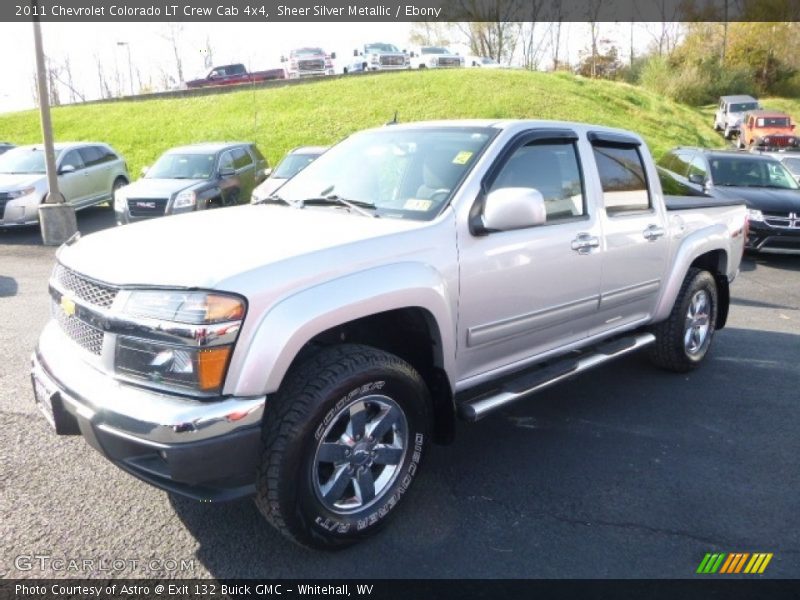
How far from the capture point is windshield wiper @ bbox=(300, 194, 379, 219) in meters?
3.48

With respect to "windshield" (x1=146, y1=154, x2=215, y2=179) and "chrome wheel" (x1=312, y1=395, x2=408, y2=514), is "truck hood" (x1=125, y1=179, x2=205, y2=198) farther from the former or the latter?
"chrome wheel" (x1=312, y1=395, x2=408, y2=514)

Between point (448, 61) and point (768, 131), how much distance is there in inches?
681

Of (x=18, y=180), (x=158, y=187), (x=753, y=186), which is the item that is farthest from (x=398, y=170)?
(x=18, y=180)

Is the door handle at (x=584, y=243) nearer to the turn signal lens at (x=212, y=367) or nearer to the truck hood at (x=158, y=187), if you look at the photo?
the turn signal lens at (x=212, y=367)

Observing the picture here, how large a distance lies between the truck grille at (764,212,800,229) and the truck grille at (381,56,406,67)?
27402mm

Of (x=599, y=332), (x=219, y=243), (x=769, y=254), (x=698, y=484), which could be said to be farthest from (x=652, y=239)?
(x=769, y=254)

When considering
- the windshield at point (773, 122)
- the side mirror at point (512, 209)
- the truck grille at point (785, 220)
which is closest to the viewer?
the side mirror at point (512, 209)

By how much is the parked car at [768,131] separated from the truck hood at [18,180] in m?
25.5

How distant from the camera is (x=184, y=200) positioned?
11484 millimetres

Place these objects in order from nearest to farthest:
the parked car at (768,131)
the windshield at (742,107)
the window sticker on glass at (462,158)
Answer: the window sticker on glass at (462,158), the parked car at (768,131), the windshield at (742,107)

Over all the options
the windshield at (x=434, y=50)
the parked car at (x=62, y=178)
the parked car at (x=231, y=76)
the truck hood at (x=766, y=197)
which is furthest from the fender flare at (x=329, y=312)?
the windshield at (x=434, y=50)

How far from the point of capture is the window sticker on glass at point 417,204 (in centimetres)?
336

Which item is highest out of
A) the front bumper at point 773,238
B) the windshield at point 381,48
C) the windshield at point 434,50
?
the windshield at point 434,50

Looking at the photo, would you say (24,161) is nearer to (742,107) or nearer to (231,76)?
(231,76)
